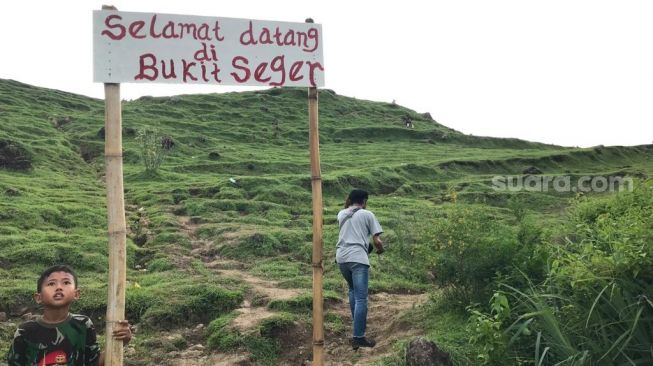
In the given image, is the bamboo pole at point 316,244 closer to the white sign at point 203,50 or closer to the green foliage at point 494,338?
the white sign at point 203,50

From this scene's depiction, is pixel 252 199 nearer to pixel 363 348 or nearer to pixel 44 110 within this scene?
pixel 363 348

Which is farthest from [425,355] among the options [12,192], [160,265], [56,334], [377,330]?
[12,192]

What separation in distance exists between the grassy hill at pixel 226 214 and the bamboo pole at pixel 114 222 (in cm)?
328

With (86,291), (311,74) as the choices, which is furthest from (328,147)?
(311,74)

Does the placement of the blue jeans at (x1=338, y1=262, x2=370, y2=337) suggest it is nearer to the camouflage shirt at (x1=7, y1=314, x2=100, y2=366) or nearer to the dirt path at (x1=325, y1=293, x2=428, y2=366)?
the dirt path at (x1=325, y1=293, x2=428, y2=366)

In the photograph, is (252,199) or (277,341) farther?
(252,199)

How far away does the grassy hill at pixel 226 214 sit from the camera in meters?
7.50

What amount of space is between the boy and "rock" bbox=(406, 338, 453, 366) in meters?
2.91

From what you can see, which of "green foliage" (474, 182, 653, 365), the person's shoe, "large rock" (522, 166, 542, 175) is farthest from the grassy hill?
"green foliage" (474, 182, 653, 365)

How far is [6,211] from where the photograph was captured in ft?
45.6

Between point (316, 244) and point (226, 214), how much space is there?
481 inches

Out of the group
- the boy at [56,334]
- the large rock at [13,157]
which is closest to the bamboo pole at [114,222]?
the boy at [56,334]

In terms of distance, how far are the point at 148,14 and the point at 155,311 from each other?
5245 millimetres

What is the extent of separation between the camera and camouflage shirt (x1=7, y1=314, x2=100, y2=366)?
3.17m
